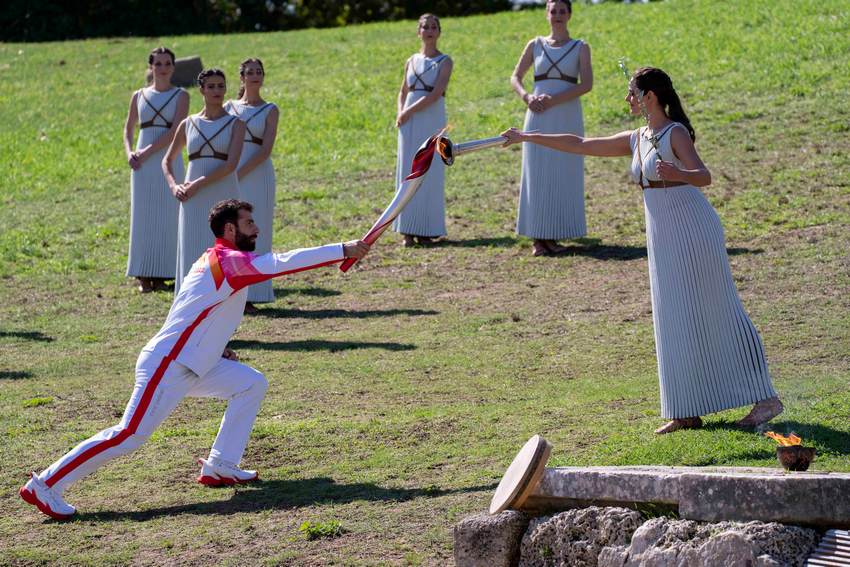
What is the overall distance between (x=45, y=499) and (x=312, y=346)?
183 inches

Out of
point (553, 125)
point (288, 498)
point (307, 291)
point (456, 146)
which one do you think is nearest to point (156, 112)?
point (307, 291)

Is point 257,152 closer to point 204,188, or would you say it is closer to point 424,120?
point 204,188

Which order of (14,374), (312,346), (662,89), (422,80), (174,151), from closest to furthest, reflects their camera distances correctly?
(662,89) < (14,374) < (312,346) < (174,151) < (422,80)

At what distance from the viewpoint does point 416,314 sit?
44.9 feet

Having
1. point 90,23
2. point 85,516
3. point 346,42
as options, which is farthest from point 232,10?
point 85,516

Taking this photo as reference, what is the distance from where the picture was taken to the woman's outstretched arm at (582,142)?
873 centimetres

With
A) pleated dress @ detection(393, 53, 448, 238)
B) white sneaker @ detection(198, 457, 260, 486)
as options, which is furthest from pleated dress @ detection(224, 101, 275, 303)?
white sneaker @ detection(198, 457, 260, 486)

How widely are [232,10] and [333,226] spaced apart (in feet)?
99.1

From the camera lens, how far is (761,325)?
11.7 metres

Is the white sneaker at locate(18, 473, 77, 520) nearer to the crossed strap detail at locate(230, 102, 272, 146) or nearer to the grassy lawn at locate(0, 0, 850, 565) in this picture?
the grassy lawn at locate(0, 0, 850, 565)

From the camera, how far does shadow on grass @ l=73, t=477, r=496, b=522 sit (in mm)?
8117

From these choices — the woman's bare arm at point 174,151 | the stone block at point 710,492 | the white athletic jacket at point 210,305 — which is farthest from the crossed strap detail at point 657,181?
the woman's bare arm at point 174,151

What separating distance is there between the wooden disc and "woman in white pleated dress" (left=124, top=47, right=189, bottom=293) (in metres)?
8.53

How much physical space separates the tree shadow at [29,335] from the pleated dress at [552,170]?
5249 millimetres
